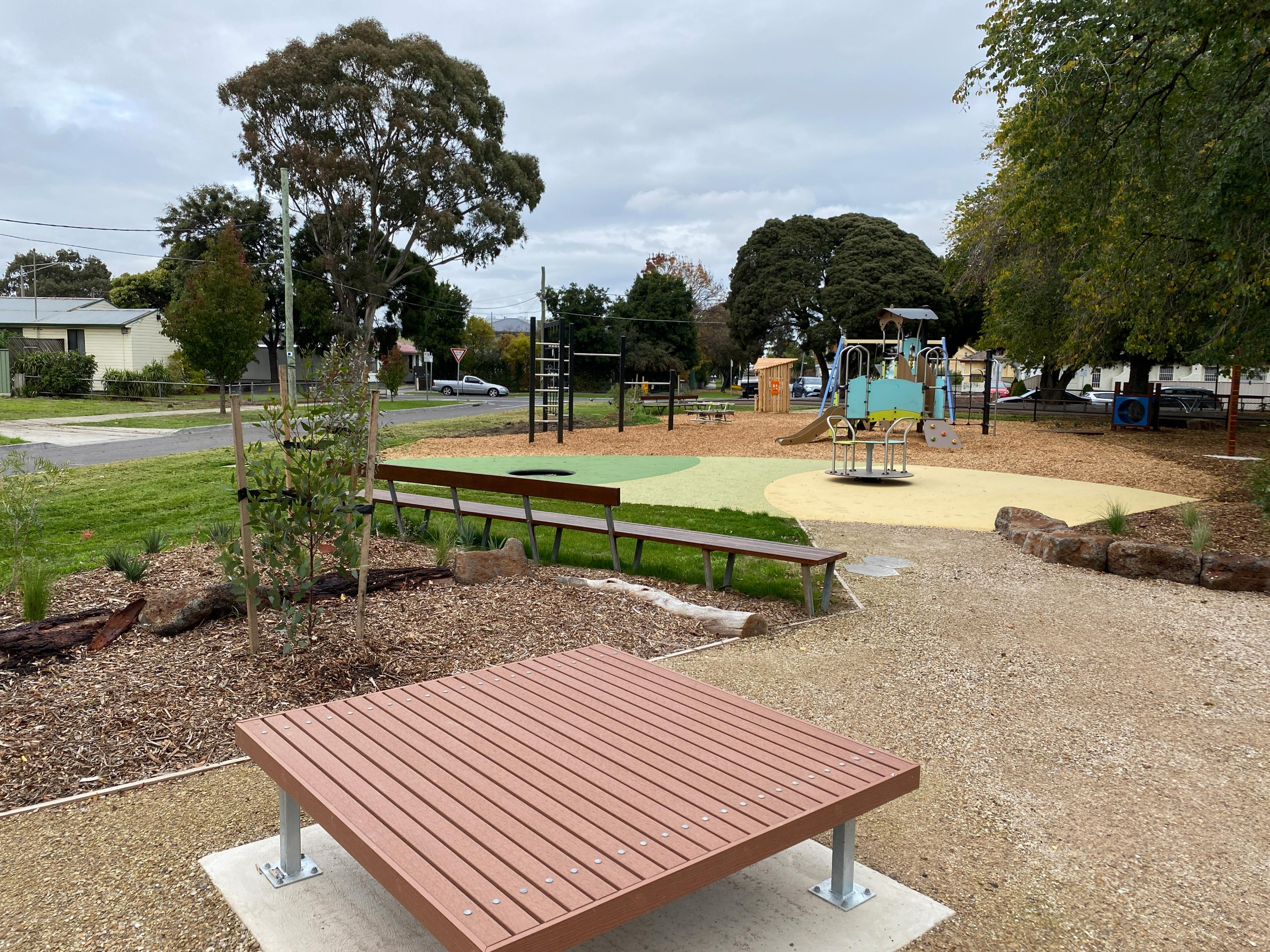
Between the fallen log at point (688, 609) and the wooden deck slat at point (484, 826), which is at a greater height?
the wooden deck slat at point (484, 826)

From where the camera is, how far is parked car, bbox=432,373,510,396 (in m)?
53.5

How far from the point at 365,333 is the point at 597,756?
37232 millimetres

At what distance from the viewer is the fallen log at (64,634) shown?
4.53m

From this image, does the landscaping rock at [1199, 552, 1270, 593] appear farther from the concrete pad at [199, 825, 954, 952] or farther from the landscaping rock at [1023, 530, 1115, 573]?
the concrete pad at [199, 825, 954, 952]

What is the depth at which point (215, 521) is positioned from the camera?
8.95 m

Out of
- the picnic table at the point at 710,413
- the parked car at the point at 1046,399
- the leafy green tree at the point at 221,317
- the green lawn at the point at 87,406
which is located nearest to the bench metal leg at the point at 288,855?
the picnic table at the point at 710,413

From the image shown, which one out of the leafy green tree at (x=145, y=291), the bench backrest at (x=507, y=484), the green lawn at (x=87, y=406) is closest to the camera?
the bench backrest at (x=507, y=484)

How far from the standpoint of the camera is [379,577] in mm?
5949

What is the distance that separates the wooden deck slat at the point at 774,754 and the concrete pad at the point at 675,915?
0.47 m

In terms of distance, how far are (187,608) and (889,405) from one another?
12085mm

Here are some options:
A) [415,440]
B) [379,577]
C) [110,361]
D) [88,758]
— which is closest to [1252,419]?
[415,440]

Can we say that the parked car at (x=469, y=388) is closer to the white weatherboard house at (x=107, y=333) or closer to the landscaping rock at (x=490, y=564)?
the white weatherboard house at (x=107, y=333)

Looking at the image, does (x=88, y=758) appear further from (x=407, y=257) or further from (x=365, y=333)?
(x=407, y=257)

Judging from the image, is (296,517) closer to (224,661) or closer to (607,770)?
(224,661)
